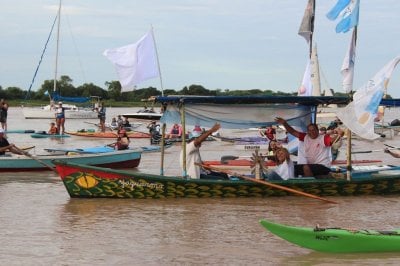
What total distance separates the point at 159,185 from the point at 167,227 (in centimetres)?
226

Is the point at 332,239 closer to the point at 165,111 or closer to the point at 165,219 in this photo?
the point at 165,219

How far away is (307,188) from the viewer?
13.0 meters

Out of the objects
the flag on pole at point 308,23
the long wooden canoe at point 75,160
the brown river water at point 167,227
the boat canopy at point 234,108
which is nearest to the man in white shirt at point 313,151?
the boat canopy at point 234,108

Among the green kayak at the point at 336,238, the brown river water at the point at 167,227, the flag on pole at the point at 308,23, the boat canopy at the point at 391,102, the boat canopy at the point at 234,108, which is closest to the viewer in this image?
the green kayak at the point at 336,238

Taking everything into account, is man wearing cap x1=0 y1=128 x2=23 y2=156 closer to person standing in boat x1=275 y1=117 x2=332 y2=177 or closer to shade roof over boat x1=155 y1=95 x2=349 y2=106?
shade roof over boat x1=155 y1=95 x2=349 y2=106

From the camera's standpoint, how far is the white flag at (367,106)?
11.3m

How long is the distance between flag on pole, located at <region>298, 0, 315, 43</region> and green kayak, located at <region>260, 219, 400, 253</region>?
14068 millimetres

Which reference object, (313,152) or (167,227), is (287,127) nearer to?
(313,152)

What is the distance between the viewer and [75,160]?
17078mm

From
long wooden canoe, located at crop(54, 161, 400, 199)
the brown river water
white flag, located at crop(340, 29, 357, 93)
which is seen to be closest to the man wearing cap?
the brown river water

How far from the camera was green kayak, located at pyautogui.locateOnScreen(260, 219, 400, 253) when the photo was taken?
8367mm

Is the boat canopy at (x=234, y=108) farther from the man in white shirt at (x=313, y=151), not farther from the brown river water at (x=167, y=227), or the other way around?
the brown river water at (x=167, y=227)

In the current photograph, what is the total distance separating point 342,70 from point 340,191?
10.4 feet

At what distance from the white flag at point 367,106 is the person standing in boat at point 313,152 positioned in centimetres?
190
